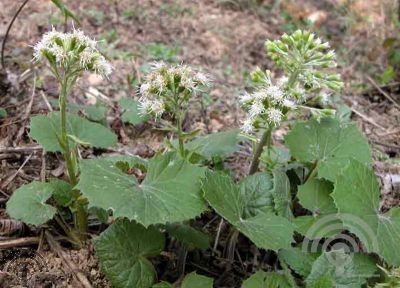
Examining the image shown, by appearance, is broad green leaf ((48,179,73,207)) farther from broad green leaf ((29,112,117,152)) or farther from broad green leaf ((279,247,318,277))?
broad green leaf ((279,247,318,277))

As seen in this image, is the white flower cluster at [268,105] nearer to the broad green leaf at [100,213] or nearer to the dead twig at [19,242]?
the broad green leaf at [100,213]

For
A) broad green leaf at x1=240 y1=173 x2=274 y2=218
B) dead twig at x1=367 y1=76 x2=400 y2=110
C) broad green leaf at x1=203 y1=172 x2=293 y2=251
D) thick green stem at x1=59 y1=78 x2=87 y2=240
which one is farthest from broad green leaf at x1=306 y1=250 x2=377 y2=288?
dead twig at x1=367 y1=76 x2=400 y2=110

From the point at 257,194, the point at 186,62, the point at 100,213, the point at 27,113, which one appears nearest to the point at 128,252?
the point at 100,213

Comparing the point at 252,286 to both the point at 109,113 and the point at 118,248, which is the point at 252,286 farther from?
the point at 109,113

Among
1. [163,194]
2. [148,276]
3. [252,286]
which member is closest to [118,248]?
[148,276]

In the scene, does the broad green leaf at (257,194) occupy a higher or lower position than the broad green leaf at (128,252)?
higher

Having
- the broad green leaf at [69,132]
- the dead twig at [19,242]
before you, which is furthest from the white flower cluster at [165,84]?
the dead twig at [19,242]

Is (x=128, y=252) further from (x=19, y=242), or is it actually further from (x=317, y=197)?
(x=317, y=197)
